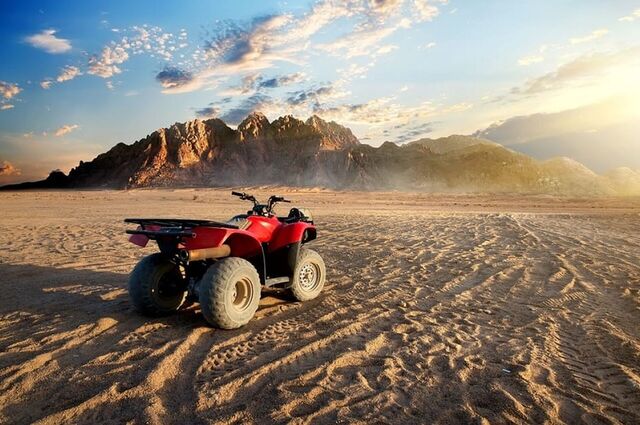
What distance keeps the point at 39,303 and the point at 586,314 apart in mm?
7560

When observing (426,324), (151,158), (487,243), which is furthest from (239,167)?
(426,324)

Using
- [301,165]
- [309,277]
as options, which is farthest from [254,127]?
[309,277]

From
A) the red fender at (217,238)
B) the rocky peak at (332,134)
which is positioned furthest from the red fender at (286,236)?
the rocky peak at (332,134)

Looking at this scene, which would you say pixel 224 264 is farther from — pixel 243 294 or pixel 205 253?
pixel 243 294

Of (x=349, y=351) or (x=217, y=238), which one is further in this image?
(x=217, y=238)

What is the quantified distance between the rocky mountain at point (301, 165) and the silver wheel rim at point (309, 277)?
55097mm

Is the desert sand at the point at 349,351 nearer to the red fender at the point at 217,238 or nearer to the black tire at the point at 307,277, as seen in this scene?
the black tire at the point at 307,277

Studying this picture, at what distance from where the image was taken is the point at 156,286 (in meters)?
5.19

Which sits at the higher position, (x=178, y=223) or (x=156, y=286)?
(x=178, y=223)

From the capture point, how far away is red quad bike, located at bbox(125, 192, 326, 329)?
179 inches

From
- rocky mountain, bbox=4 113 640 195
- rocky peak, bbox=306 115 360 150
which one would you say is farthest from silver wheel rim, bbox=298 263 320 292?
rocky peak, bbox=306 115 360 150

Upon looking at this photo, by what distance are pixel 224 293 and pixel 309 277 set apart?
1934 millimetres

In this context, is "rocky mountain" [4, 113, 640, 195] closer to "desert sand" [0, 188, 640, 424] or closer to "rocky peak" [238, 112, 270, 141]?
"rocky peak" [238, 112, 270, 141]

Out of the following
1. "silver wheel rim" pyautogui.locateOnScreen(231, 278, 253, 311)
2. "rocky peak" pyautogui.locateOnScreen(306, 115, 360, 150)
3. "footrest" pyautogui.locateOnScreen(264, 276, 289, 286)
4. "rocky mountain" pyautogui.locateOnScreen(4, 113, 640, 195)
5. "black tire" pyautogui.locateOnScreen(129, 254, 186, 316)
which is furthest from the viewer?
"rocky peak" pyautogui.locateOnScreen(306, 115, 360, 150)
